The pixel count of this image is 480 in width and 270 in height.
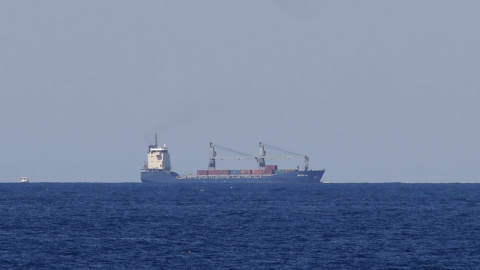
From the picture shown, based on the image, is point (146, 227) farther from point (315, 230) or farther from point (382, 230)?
point (382, 230)

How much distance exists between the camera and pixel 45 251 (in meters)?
59.2

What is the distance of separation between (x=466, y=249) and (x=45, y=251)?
1145 inches

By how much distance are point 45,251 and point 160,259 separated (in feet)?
29.9

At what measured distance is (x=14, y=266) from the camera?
5197 centimetres

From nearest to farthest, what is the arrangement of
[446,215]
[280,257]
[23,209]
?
1. [280,257]
2. [446,215]
3. [23,209]

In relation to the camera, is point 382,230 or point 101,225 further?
point 101,225

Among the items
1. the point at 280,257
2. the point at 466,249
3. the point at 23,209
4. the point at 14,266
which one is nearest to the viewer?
the point at 14,266

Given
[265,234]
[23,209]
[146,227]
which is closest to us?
[265,234]

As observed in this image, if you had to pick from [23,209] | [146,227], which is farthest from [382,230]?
[23,209]

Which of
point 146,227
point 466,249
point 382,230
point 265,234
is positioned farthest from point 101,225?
point 466,249

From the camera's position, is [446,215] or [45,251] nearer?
[45,251]

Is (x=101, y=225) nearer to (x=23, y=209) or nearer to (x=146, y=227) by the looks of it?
(x=146, y=227)

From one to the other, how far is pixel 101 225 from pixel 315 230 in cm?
2015

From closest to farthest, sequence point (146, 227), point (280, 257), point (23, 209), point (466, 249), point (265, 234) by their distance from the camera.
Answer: point (280, 257), point (466, 249), point (265, 234), point (146, 227), point (23, 209)
